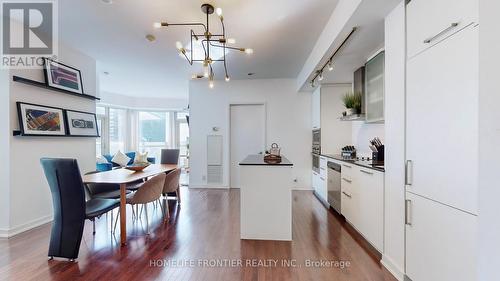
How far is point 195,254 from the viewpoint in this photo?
2.41 m

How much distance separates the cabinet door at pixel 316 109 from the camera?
471 centimetres

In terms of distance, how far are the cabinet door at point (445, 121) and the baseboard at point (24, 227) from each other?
14.7 feet

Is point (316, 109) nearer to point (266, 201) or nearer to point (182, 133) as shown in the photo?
point (266, 201)

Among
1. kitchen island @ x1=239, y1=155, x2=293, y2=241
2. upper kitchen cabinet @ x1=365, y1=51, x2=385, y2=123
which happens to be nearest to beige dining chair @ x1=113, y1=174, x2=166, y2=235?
kitchen island @ x1=239, y1=155, x2=293, y2=241

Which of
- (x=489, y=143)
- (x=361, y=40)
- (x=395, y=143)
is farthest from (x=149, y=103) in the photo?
A: (x=489, y=143)

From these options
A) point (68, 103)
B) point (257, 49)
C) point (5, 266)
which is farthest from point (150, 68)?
point (5, 266)

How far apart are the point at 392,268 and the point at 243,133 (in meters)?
4.20

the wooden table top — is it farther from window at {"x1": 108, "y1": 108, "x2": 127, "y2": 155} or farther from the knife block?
window at {"x1": 108, "y1": 108, "x2": 127, "y2": 155}

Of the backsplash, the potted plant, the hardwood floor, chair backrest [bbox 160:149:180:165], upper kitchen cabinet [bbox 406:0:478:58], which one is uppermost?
upper kitchen cabinet [bbox 406:0:478:58]

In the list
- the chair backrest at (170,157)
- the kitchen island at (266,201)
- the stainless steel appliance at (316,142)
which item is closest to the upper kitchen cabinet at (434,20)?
the kitchen island at (266,201)

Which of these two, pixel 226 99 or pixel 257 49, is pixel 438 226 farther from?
pixel 226 99

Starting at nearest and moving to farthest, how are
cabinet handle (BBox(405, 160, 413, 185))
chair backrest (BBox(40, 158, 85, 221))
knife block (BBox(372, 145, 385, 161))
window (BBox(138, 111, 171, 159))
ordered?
cabinet handle (BBox(405, 160, 413, 185)), chair backrest (BBox(40, 158, 85, 221)), knife block (BBox(372, 145, 385, 161)), window (BBox(138, 111, 171, 159))

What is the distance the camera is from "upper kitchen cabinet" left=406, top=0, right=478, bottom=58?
4.50ft

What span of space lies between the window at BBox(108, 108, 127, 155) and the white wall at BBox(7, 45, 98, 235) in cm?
424
